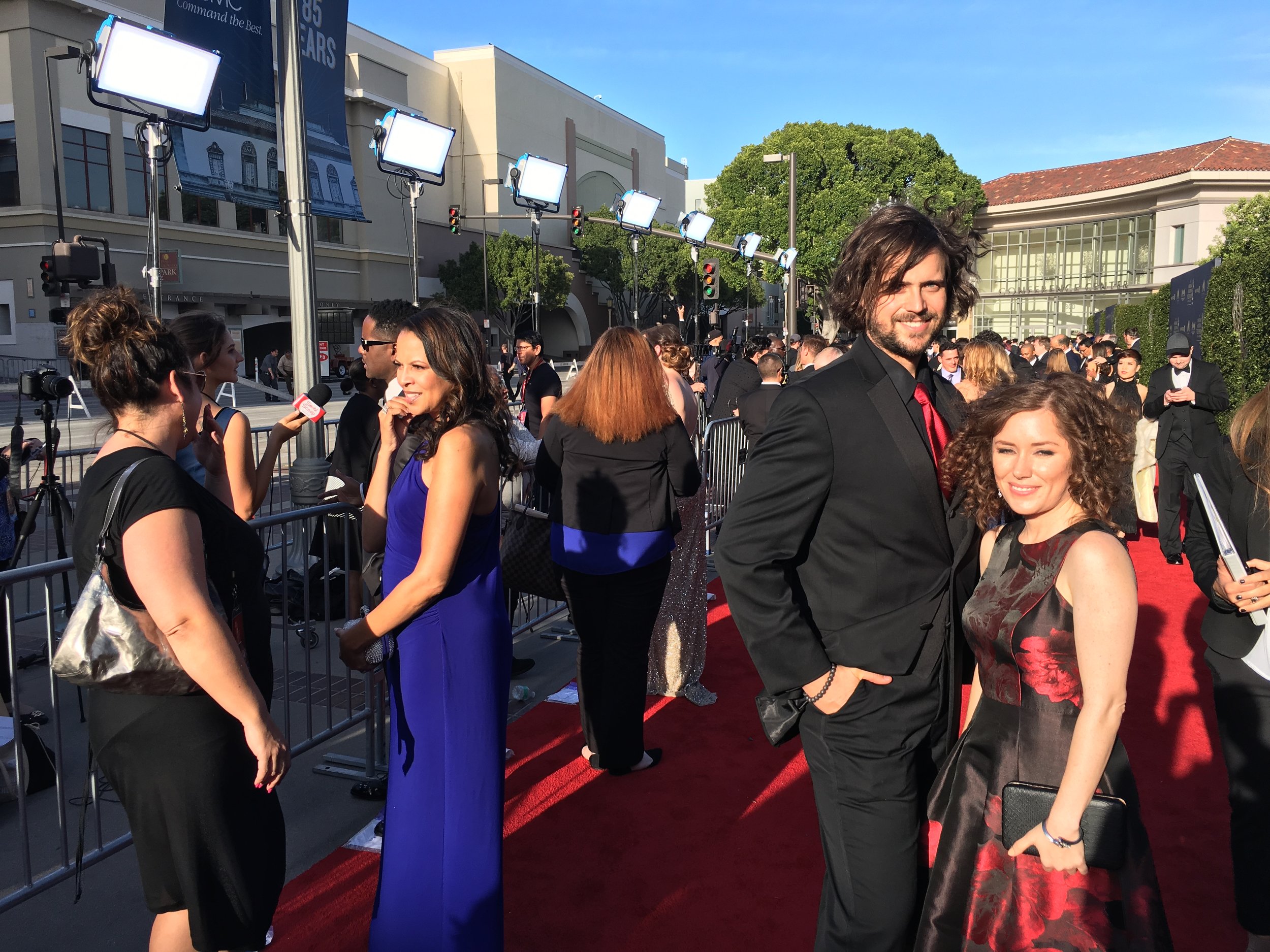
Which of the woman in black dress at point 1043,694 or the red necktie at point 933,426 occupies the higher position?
the red necktie at point 933,426

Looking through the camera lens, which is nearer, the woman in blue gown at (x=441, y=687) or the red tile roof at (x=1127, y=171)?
the woman in blue gown at (x=441, y=687)

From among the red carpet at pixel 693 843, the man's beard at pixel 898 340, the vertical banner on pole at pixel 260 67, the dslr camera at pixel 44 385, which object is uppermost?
the vertical banner on pole at pixel 260 67

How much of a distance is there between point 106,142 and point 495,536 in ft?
127

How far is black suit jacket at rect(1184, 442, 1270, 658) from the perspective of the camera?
9.76ft

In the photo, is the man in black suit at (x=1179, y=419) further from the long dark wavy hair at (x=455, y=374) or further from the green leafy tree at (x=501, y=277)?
the green leafy tree at (x=501, y=277)

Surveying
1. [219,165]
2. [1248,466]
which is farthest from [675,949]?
[219,165]

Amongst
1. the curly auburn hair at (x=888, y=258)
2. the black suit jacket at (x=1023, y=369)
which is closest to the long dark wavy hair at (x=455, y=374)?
the curly auburn hair at (x=888, y=258)

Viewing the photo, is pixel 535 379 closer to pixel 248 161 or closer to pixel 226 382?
pixel 226 382

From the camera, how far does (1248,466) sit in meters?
3.01

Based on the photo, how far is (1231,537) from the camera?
3.14 m

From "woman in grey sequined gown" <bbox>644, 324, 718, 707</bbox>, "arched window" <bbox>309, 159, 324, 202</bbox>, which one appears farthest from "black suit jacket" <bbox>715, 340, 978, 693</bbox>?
"arched window" <bbox>309, 159, 324, 202</bbox>

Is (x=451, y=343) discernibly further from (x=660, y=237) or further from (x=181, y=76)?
(x=660, y=237)

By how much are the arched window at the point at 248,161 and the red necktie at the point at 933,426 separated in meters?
23.4

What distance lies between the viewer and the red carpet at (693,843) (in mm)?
3297
